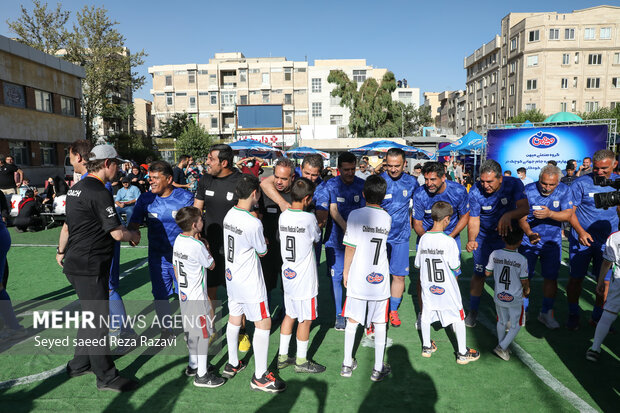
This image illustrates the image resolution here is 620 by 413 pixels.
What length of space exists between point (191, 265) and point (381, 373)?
6.73ft

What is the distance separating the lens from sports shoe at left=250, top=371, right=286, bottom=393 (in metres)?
3.46

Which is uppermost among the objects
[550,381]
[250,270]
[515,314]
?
[250,270]

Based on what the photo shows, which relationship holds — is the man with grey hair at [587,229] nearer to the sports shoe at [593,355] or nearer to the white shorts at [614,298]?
the sports shoe at [593,355]

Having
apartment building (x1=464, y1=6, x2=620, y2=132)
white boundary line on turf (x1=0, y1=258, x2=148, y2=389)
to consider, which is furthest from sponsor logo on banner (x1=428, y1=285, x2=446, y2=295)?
apartment building (x1=464, y1=6, x2=620, y2=132)

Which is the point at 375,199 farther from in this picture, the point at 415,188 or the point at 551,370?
the point at 551,370

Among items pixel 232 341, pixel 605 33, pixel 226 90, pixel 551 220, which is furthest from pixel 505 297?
pixel 226 90

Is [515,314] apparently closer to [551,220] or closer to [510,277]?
[510,277]

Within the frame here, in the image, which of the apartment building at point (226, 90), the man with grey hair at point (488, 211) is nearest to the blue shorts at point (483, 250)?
the man with grey hair at point (488, 211)

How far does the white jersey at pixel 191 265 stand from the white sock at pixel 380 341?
1650 millimetres

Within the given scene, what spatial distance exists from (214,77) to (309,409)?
64.4 metres

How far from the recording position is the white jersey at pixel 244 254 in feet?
11.2

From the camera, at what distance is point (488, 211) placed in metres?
4.78

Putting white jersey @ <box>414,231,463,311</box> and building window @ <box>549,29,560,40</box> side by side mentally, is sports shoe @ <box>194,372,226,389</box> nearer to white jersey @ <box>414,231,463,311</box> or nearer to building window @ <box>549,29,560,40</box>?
white jersey @ <box>414,231,463,311</box>

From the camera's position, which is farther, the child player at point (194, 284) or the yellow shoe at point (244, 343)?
the yellow shoe at point (244, 343)
